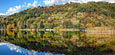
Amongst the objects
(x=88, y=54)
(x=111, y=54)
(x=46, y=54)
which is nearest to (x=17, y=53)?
(x=46, y=54)

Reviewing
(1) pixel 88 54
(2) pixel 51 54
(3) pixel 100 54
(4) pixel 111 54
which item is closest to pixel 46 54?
(2) pixel 51 54

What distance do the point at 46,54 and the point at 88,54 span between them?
10.9 meters

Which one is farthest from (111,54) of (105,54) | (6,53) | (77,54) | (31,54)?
(6,53)

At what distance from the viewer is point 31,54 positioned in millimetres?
43375

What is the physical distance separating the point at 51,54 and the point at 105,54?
14071 millimetres

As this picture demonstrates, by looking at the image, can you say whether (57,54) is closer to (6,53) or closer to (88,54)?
(88,54)

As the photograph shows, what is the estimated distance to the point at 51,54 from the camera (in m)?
43.6

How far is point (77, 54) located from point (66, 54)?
2861 mm

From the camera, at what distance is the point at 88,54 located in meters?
44.1

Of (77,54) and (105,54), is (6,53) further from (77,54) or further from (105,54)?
(105,54)

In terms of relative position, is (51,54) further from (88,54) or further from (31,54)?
(88,54)

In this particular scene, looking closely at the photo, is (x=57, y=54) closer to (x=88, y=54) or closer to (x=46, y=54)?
(x=46, y=54)

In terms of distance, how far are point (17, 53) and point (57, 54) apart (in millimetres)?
10470

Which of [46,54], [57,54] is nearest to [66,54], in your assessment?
[57,54]
